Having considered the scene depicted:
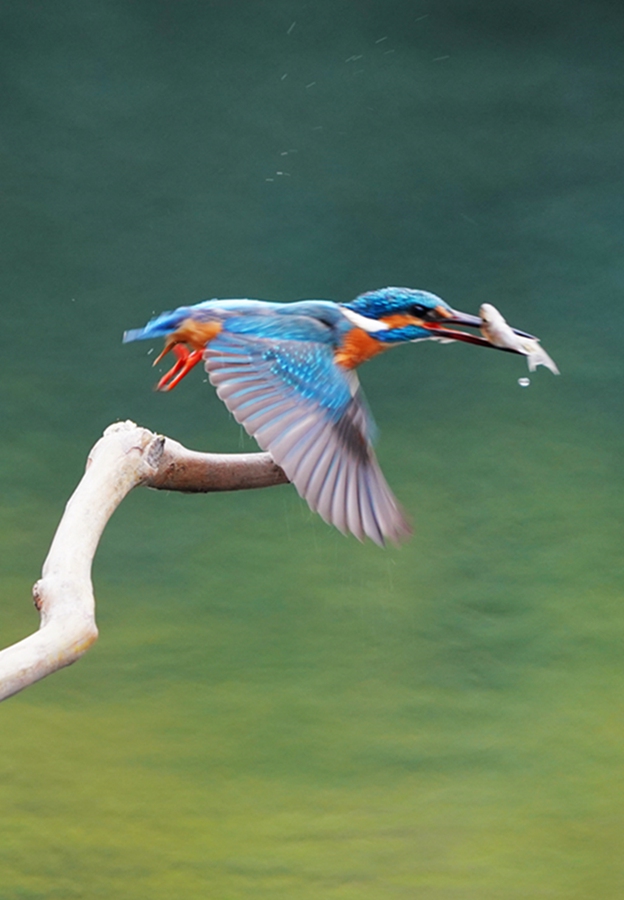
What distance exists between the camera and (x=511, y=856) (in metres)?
1.99

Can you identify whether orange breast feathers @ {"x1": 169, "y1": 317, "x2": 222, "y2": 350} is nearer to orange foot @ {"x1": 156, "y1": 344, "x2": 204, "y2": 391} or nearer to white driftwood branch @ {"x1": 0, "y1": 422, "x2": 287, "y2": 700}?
orange foot @ {"x1": 156, "y1": 344, "x2": 204, "y2": 391}

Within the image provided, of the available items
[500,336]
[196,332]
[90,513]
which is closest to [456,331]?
[500,336]

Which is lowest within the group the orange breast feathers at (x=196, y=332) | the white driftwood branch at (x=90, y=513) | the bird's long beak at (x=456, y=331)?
the white driftwood branch at (x=90, y=513)

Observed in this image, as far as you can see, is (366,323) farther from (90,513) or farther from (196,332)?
(90,513)

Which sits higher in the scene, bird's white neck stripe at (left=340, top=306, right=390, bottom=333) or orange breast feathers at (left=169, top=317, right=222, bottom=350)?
orange breast feathers at (left=169, top=317, right=222, bottom=350)

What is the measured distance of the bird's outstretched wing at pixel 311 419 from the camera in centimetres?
122

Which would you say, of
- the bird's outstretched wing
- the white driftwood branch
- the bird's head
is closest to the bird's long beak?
the bird's head

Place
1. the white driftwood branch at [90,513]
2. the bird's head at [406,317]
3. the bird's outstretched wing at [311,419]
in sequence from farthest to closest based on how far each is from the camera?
the bird's head at [406,317] → the bird's outstretched wing at [311,419] → the white driftwood branch at [90,513]

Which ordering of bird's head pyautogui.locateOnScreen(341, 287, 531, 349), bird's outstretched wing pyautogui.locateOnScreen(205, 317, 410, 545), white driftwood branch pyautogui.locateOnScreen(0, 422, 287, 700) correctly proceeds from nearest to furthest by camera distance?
white driftwood branch pyautogui.locateOnScreen(0, 422, 287, 700), bird's outstretched wing pyautogui.locateOnScreen(205, 317, 410, 545), bird's head pyautogui.locateOnScreen(341, 287, 531, 349)

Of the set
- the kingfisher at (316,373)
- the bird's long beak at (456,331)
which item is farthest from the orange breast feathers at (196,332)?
the bird's long beak at (456,331)

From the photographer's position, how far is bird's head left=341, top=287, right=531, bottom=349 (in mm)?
1324

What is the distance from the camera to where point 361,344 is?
1352 millimetres

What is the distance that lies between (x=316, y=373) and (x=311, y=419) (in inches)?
2.5

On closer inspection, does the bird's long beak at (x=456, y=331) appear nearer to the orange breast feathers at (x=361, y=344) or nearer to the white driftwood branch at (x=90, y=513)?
the orange breast feathers at (x=361, y=344)
